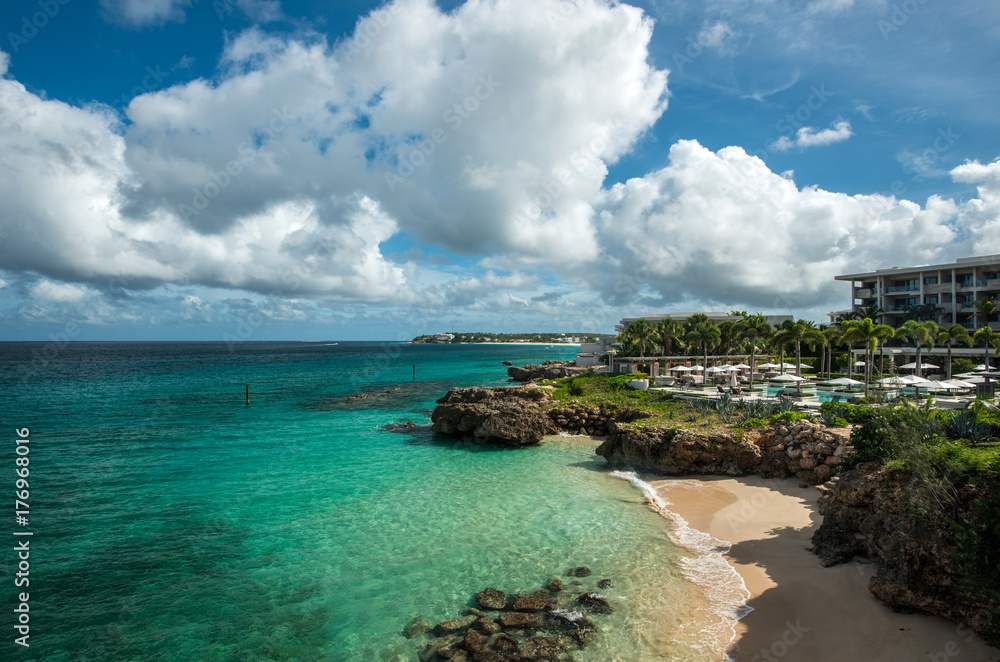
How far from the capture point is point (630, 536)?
14969mm

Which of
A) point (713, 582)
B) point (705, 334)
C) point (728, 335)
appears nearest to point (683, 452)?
point (713, 582)

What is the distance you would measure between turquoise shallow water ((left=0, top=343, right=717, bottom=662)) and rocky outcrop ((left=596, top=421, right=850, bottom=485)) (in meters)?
2.09

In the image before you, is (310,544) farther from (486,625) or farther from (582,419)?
(582,419)

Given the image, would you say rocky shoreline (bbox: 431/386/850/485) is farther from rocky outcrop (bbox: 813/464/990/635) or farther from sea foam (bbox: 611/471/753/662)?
sea foam (bbox: 611/471/753/662)

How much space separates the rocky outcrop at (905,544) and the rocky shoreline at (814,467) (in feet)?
0.06

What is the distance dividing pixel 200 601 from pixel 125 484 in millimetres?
13934

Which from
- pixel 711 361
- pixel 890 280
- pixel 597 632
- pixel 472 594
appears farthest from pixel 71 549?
pixel 890 280

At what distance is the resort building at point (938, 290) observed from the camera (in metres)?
56.6

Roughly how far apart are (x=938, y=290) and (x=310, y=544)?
3087 inches

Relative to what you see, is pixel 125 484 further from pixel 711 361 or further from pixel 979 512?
pixel 711 361

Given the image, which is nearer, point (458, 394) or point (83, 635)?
point (83, 635)

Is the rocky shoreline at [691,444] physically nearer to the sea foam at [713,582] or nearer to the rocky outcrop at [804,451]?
the rocky outcrop at [804,451]

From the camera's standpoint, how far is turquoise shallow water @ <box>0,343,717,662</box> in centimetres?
1050

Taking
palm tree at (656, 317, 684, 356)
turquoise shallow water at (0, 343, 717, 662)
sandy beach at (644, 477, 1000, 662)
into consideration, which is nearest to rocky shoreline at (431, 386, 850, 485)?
turquoise shallow water at (0, 343, 717, 662)
